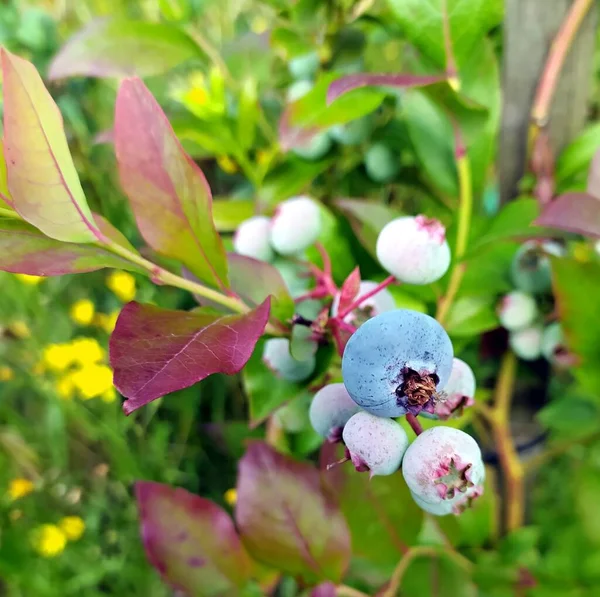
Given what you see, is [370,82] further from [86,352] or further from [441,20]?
[86,352]

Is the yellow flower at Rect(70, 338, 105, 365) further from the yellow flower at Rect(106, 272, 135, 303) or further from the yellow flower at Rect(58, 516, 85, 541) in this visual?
the yellow flower at Rect(58, 516, 85, 541)

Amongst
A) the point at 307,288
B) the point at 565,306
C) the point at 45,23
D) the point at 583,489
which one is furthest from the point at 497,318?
the point at 45,23

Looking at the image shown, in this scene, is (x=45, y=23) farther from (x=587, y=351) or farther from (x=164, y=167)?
(x=587, y=351)

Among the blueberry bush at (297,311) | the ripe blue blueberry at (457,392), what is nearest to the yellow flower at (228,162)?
the blueberry bush at (297,311)

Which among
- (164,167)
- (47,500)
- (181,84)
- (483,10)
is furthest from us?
(47,500)

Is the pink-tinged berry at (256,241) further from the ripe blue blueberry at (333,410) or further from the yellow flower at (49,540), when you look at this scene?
the yellow flower at (49,540)

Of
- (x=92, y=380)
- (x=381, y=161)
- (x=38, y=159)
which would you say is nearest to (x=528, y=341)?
(x=381, y=161)
